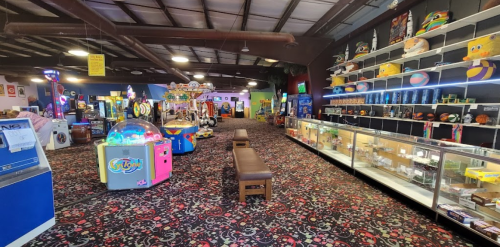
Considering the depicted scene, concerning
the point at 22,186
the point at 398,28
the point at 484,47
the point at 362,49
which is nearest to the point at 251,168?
the point at 22,186

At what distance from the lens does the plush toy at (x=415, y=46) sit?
3.92m

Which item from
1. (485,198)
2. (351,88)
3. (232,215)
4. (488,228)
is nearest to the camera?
(488,228)

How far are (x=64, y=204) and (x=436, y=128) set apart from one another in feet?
21.8

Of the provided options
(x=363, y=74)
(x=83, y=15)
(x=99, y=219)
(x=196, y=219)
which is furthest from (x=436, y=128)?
(x=83, y=15)

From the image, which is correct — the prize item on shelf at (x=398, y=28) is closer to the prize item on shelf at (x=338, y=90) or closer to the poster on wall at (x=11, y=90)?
the prize item on shelf at (x=338, y=90)

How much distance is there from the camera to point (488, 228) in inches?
78.4

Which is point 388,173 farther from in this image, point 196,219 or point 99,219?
point 99,219

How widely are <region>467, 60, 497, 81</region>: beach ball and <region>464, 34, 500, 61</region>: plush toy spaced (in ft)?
0.43

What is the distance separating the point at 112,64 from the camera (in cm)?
978

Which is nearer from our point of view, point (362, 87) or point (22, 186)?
point (22, 186)

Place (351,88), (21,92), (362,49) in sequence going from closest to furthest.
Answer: (362,49)
(351,88)
(21,92)

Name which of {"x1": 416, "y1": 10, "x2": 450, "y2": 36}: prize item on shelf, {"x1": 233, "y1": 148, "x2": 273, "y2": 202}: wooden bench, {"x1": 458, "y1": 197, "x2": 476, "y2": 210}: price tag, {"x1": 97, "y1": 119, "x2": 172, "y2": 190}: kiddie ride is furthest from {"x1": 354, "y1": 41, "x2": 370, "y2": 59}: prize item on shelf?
{"x1": 97, "y1": 119, "x2": 172, "y2": 190}: kiddie ride

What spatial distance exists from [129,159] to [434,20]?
6002 mm

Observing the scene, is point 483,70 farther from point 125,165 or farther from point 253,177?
point 125,165
